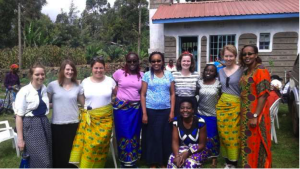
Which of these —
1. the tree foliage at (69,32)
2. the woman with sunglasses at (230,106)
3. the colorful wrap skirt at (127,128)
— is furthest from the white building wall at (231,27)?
the tree foliage at (69,32)

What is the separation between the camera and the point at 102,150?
3.24 meters

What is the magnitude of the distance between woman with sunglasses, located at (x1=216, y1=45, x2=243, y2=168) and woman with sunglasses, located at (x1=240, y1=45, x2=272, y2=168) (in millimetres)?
228

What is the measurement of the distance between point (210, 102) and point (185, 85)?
0.40m

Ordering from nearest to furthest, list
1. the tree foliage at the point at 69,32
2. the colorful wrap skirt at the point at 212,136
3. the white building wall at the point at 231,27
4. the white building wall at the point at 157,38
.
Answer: the colorful wrap skirt at the point at 212,136
the white building wall at the point at 231,27
the white building wall at the point at 157,38
the tree foliage at the point at 69,32

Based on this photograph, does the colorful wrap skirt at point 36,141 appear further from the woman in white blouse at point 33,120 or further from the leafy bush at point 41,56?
the leafy bush at point 41,56

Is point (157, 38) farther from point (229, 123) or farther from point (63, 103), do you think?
point (63, 103)

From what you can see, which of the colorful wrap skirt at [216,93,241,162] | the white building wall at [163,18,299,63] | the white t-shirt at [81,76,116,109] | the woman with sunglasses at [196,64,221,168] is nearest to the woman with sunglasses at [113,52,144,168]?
the white t-shirt at [81,76,116,109]

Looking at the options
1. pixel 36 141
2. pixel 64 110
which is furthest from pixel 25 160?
pixel 64 110

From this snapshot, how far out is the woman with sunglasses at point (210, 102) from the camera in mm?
3484

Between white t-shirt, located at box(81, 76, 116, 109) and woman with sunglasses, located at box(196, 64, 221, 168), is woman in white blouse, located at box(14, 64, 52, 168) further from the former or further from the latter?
woman with sunglasses, located at box(196, 64, 221, 168)

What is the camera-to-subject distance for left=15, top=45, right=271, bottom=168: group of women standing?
290 centimetres

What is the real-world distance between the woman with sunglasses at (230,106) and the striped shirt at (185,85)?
0.35m

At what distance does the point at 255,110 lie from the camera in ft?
9.52

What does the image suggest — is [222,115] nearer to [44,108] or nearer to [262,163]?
[262,163]
